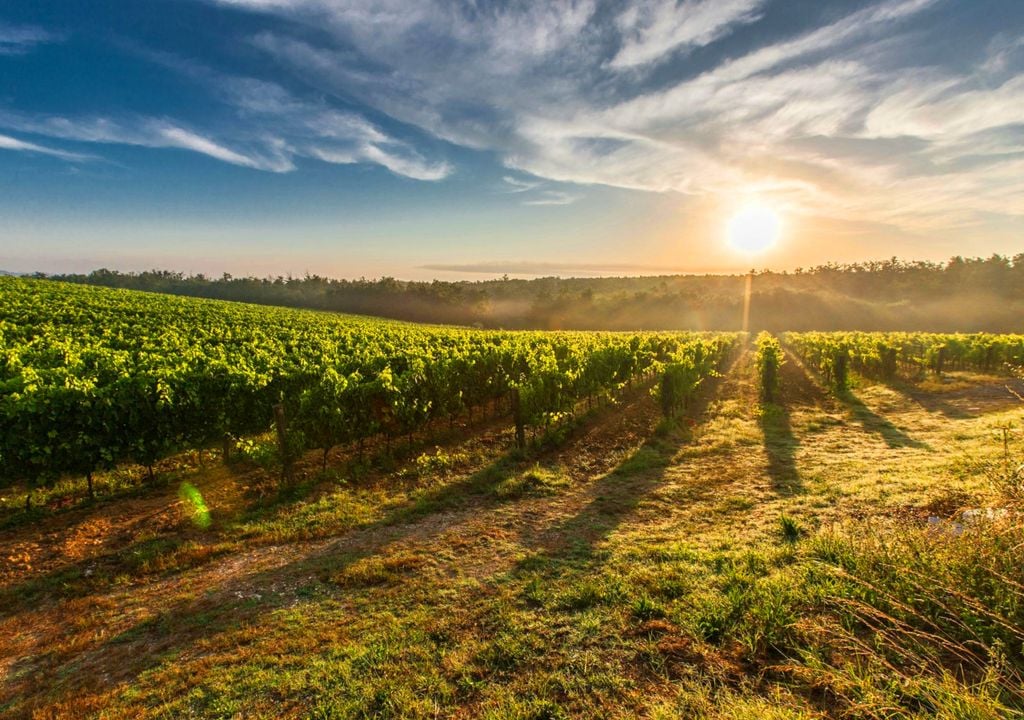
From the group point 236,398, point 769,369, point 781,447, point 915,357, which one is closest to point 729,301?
point 915,357

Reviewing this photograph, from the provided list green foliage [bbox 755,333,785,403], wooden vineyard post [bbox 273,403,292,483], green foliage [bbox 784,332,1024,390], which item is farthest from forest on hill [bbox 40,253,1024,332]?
wooden vineyard post [bbox 273,403,292,483]

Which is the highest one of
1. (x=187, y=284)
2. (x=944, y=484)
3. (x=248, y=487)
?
(x=187, y=284)

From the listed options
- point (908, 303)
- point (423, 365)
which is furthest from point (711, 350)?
point (908, 303)

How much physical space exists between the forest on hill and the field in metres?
66.4

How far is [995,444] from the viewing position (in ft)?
36.6

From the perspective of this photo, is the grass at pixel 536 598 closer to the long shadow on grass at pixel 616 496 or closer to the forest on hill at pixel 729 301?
the long shadow on grass at pixel 616 496

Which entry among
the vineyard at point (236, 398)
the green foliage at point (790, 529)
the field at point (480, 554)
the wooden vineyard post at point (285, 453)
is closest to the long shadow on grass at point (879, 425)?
the field at point (480, 554)

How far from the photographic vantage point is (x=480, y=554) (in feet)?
23.3

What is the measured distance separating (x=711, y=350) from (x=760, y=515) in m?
20.4

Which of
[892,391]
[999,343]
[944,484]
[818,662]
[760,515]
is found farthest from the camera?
[999,343]

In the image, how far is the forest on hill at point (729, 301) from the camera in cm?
7406

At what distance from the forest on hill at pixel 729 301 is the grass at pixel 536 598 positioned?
69.7 m

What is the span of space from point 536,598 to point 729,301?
9857cm

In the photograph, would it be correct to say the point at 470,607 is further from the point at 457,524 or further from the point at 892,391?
the point at 892,391
